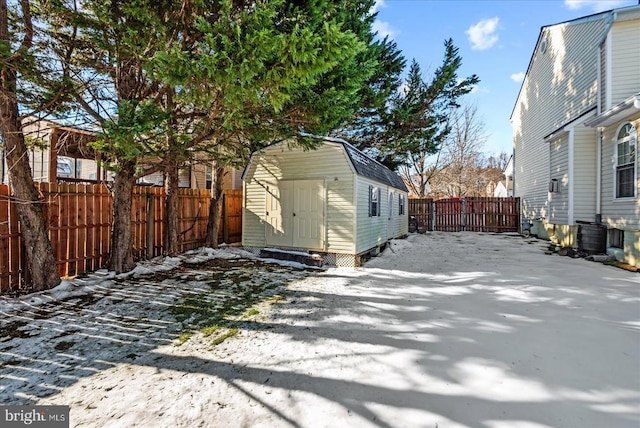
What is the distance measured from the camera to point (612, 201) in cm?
796

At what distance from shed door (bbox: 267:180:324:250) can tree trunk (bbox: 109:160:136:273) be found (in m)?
3.62

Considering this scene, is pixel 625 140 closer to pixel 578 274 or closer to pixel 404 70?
pixel 578 274

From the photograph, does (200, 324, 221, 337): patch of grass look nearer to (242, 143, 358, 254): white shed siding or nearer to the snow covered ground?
the snow covered ground

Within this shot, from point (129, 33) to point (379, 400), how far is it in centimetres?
529

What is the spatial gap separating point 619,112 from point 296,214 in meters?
8.31

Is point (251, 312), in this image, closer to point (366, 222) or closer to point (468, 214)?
point (366, 222)

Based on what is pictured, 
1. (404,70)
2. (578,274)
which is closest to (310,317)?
(578,274)

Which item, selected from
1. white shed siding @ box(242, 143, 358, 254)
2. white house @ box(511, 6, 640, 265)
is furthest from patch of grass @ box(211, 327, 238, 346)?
white house @ box(511, 6, 640, 265)

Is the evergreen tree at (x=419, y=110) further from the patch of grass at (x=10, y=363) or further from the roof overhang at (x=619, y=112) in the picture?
the patch of grass at (x=10, y=363)

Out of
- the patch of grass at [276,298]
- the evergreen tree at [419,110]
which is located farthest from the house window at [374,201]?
the patch of grass at [276,298]

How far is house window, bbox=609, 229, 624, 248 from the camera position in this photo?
758cm

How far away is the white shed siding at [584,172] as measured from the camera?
9164mm

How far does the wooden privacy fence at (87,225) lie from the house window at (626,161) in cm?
1180

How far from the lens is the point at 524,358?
2.86 m
